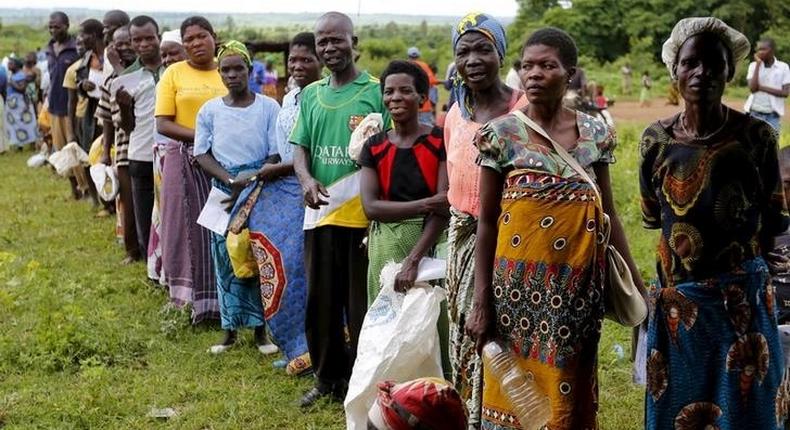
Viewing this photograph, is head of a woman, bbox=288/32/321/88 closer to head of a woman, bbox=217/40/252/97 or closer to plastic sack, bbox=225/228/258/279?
head of a woman, bbox=217/40/252/97

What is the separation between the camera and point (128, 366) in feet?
19.2

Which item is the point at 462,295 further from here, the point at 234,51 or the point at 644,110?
the point at 644,110

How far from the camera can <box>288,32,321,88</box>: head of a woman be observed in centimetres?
548

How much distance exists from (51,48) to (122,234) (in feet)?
16.4

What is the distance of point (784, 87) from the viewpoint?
12.0 m

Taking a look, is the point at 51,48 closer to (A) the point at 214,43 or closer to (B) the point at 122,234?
(B) the point at 122,234

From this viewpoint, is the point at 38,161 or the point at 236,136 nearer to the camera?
the point at 236,136

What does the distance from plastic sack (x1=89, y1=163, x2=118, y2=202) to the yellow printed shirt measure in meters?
4.20

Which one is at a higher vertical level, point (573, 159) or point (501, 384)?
point (573, 159)

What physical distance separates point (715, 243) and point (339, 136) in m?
2.00

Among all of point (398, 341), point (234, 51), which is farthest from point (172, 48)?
point (398, 341)

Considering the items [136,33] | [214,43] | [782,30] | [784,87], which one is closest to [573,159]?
[214,43]

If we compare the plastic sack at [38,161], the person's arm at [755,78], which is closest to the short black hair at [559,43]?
the person's arm at [755,78]

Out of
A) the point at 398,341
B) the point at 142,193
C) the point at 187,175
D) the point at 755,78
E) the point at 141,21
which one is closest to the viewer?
the point at 398,341
